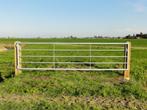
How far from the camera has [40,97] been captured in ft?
32.8

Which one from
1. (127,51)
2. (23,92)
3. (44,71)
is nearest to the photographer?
(23,92)

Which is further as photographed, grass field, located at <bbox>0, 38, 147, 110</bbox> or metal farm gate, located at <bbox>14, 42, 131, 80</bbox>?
metal farm gate, located at <bbox>14, 42, 131, 80</bbox>

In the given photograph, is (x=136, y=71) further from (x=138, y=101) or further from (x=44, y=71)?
(x=138, y=101)

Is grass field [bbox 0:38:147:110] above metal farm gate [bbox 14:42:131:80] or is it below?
below

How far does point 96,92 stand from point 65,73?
3.25 m

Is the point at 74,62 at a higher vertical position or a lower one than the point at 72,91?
higher

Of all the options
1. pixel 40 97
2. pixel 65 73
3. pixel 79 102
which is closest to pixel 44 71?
pixel 65 73

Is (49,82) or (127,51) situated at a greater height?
(127,51)

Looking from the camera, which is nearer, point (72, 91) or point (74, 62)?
point (72, 91)

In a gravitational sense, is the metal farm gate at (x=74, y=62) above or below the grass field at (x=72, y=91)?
above

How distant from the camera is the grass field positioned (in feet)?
29.5

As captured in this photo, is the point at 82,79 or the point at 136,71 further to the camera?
the point at 136,71

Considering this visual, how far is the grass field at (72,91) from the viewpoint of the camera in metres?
8.99

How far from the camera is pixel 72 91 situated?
10.7 meters
